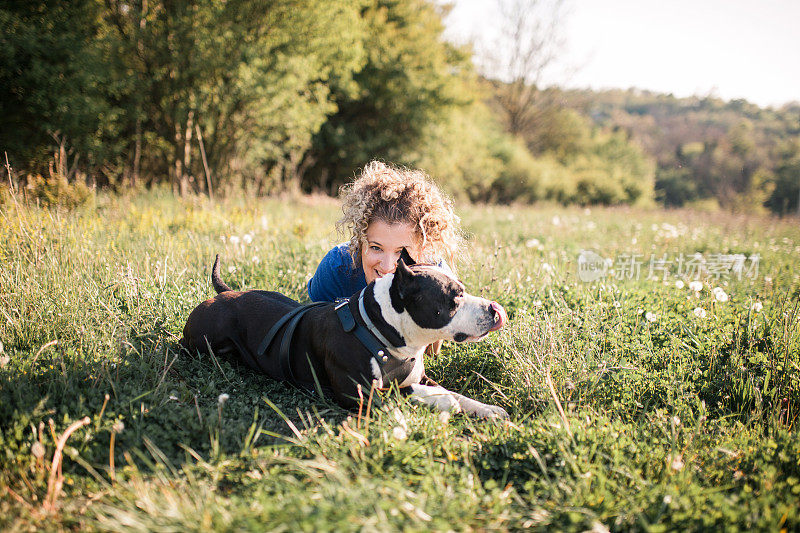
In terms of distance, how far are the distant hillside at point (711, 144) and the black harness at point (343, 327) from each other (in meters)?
9.36

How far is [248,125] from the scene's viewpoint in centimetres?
1200

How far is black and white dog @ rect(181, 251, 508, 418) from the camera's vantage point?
8.16ft

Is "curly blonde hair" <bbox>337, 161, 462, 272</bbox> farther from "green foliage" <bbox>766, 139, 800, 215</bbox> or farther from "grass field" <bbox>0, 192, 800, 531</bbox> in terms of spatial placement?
"green foliage" <bbox>766, 139, 800, 215</bbox>

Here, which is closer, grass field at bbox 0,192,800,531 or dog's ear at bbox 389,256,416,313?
grass field at bbox 0,192,800,531

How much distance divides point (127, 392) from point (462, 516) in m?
1.98

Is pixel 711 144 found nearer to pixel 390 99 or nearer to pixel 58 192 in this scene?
pixel 390 99

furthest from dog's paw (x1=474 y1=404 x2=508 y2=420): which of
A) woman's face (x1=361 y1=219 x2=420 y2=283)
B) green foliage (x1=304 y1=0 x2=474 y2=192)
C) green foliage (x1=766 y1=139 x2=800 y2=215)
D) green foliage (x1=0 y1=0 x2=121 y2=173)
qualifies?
green foliage (x1=766 y1=139 x2=800 y2=215)

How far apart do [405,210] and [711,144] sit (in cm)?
2565

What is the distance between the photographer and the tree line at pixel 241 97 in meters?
8.53

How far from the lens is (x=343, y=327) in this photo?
2652 millimetres

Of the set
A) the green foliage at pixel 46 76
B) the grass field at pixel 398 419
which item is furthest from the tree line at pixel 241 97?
the grass field at pixel 398 419

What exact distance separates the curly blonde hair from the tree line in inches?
146

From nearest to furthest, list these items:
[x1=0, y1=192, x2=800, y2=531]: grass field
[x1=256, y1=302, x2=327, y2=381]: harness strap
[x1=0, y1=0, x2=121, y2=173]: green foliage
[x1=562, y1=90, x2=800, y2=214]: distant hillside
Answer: [x1=0, y1=192, x2=800, y2=531]: grass field < [x1=256, y1=302, x2=327, y2=381]: harness strap < [x1=0, y1=0, x2=121, y2=173]: green foliage < [x1=562, y1=90, x2=800, y2=214]: distant hillside

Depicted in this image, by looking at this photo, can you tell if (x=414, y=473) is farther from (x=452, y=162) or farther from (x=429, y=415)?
(x=452, y=162)
